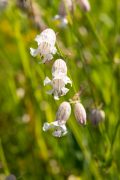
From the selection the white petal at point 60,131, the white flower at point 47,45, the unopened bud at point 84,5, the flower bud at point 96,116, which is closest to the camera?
the white flower at point 47,45

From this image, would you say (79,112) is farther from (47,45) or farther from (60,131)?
(47,45)

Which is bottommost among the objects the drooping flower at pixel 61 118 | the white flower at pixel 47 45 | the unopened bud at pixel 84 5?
the drooping flower at pixel 61 118

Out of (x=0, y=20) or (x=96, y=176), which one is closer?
(x=96, y=176)

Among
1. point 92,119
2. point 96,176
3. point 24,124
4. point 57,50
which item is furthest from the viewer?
point 24,124

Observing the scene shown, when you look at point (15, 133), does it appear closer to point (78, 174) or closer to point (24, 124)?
point (24, 124)

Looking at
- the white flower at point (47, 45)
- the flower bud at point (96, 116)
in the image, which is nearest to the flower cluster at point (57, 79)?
the white flower at point (47, 45)

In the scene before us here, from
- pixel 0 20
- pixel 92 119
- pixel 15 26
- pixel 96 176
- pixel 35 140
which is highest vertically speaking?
pixel 0 20

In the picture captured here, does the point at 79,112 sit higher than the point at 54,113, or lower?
lower

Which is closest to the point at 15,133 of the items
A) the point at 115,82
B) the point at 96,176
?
the point at 115,82

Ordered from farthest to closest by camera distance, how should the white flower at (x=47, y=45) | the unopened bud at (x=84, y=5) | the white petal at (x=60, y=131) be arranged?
1. the unopened bud at (x=84, y=5)
2. the white petal at (x=60, y=131)
3. the white flower at (x=47, y=45)

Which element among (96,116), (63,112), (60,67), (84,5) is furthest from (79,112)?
(84,5)

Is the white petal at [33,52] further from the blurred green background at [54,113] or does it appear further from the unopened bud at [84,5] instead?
the unopened bud at [84,5]
